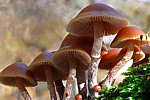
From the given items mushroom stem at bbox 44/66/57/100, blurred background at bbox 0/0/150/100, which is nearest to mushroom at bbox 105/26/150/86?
mushroom stem at bbox 44/66/57/100

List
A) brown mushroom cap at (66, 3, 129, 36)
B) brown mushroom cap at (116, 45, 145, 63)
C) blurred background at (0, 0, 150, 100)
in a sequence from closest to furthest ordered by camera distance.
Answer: brown mushroom cap at (66, 3, 129, 36) < brown mushroom cap at (116, 45, 145, 63) < blurred background at (0, 0, 150, 100)

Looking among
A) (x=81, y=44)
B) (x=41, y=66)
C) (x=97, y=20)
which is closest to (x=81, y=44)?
(x=81, y=44)

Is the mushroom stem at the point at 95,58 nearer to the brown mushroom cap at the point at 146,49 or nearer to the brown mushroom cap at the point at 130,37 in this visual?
the brown mushroom cap at the point at 130,37

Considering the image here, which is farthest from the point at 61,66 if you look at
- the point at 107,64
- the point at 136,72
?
the point at 136,72

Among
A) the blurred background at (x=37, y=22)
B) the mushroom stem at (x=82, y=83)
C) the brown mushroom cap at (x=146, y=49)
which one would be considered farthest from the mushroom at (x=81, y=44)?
the blurred background at (x=37, y=22)

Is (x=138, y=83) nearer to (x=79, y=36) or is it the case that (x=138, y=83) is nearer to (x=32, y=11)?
(x=79, y=36)

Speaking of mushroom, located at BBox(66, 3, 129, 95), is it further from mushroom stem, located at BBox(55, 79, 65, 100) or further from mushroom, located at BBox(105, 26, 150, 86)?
mushroom stem, located at BBox(55, 79, 65, 100)
